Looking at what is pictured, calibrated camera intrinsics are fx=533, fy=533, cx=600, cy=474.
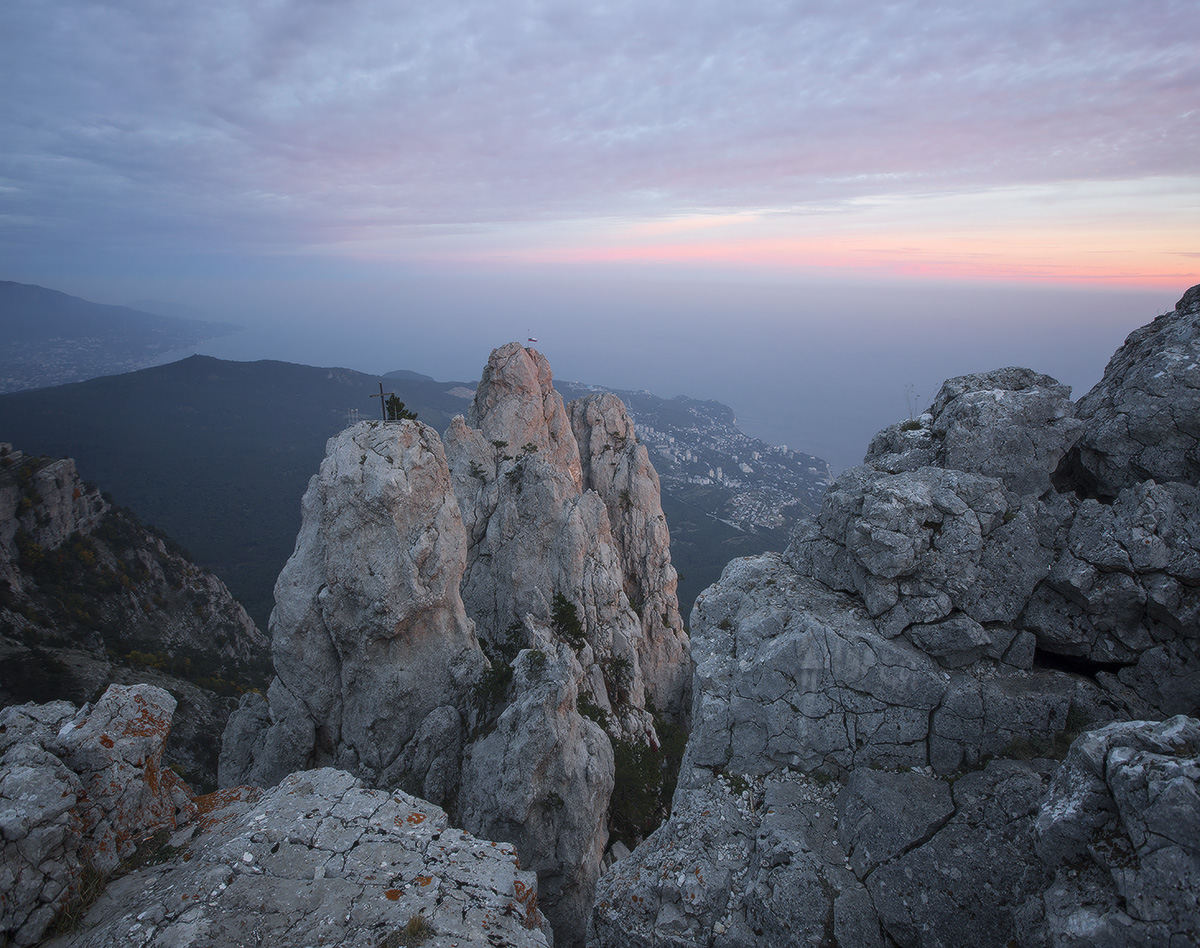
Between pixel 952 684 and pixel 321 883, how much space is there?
11.4 metres

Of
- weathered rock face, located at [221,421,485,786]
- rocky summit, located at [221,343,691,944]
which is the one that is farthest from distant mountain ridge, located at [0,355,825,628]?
weathered rock face, located at [221,421,485,786]

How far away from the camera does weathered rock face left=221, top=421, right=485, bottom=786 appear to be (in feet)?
56.5

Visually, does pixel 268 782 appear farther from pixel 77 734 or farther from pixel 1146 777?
pixel 1146 777

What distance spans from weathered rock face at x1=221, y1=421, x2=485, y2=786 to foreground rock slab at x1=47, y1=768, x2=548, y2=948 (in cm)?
668

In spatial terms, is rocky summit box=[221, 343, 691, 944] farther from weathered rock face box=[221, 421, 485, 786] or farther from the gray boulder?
the gray boulder

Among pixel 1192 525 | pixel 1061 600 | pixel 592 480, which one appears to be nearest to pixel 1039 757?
pixel 1061 600

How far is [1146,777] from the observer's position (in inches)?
231

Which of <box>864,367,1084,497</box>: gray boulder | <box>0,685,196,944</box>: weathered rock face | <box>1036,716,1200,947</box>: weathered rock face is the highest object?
<box>864,367,1084,497</box>: gray boulder

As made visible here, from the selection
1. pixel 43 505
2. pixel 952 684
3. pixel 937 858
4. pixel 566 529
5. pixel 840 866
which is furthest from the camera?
pixel 43 505

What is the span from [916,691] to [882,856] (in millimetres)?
2731

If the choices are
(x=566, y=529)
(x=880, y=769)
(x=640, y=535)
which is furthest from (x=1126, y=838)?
(x=640, y=535)

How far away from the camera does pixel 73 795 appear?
8.54 meters

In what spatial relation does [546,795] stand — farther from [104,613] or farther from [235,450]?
[235,450]

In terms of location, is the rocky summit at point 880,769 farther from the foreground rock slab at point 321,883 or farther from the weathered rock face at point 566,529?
the weathered rock face at point 566,529
